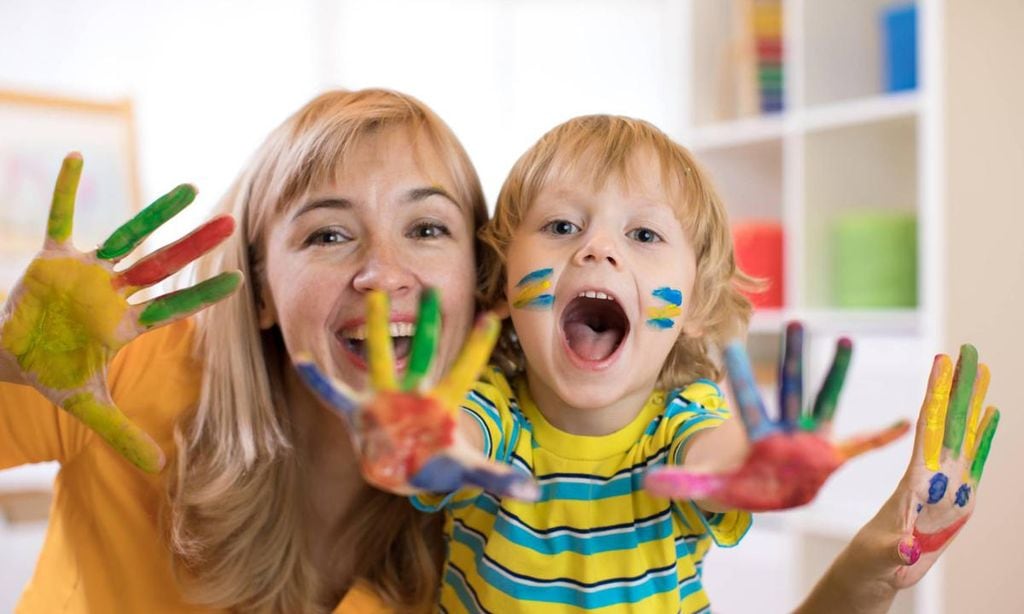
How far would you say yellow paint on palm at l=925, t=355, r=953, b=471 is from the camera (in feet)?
3.40

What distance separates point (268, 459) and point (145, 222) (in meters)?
0.39

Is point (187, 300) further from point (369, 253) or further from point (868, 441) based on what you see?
point (868, 441)

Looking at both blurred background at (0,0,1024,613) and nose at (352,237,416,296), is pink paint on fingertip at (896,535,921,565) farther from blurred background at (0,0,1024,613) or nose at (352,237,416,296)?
blurred background at (0,0,1024,613)

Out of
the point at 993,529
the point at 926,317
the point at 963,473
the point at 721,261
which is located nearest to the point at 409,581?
the point at 721,261

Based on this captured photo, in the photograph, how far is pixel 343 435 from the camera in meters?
1.34

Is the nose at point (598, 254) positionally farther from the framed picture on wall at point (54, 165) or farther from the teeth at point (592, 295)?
the framed picture on wall at point (54, 165)

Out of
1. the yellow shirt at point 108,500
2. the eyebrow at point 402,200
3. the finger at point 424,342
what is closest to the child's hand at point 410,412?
the finger at point 424,342

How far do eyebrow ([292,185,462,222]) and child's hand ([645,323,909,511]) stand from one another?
1.76ft

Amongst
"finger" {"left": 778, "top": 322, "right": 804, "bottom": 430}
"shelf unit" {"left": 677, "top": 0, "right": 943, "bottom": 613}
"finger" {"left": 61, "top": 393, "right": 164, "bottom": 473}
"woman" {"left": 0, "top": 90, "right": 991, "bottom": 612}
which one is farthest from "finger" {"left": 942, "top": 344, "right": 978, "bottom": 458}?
"shelf unit" {"left": 677, "top": 0, "right": 943, "bottom": 613}

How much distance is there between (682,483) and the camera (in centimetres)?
74

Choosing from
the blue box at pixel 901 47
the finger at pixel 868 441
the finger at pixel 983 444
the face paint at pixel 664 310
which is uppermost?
the blue box at pixel 901 47

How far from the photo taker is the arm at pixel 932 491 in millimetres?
1046

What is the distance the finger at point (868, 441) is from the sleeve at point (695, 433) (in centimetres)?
25

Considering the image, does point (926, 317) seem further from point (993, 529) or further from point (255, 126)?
point (255, 126)
